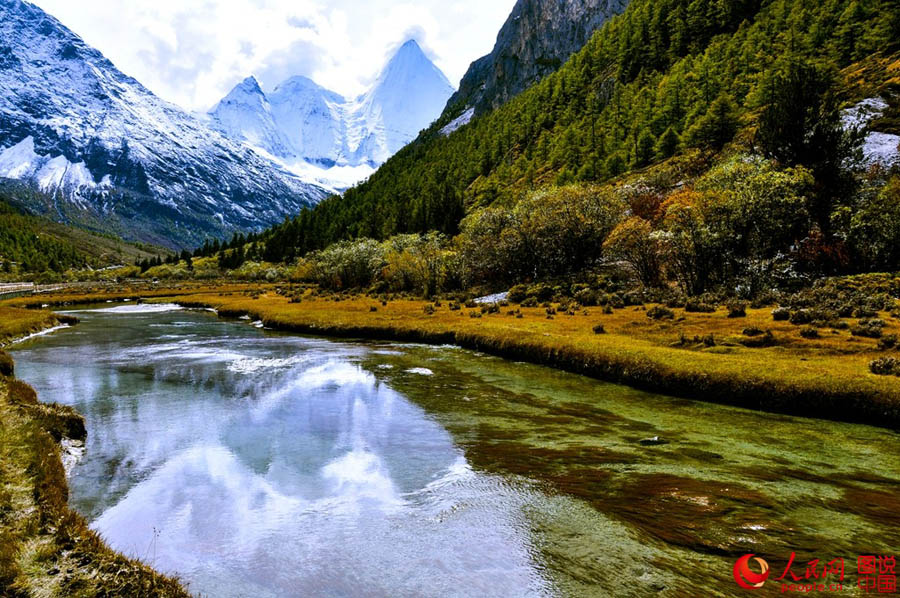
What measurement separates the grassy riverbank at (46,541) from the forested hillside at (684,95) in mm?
68866

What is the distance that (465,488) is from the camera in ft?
47.7

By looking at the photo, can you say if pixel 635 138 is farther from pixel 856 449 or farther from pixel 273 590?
pixel 273 590

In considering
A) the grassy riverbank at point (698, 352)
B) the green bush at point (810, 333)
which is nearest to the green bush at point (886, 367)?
the grassy riverbank at point (698, 352)

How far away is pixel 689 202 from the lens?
51562 mm

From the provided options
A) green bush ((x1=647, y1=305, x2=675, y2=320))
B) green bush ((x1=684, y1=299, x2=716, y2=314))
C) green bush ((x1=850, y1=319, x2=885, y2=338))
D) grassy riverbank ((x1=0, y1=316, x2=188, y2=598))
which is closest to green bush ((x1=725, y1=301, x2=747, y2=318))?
green bush ((x1=684, y1=299, x2=716, y2=314))

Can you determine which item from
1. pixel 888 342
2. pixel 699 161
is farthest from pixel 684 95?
pixel 888 342

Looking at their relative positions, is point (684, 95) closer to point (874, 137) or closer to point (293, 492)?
point (874, 137)

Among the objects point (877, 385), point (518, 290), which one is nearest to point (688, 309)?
point (877, 385)

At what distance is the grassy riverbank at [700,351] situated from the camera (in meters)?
21.2

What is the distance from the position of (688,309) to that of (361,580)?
136ft

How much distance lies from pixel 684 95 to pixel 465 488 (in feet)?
A: 467

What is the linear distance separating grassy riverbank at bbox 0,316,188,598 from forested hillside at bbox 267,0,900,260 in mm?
68866

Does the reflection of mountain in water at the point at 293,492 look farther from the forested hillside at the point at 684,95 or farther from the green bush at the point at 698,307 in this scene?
the forested hillside at the point at 684,95

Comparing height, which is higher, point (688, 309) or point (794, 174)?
point (794, 174)
